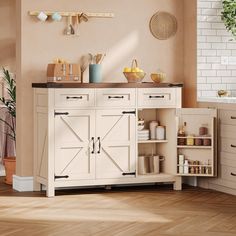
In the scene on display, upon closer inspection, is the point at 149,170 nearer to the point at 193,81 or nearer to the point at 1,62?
the point at 193,81

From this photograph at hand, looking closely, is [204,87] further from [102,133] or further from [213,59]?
[102,133]

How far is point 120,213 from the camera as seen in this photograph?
5996 millimetres

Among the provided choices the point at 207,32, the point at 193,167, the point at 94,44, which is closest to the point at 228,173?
the point at 193,167

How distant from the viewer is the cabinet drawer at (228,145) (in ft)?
22.9

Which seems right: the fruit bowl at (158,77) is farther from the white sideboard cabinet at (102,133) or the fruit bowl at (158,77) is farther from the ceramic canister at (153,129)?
the ceramic canister at (153,129)

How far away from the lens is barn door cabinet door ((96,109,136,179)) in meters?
7.02

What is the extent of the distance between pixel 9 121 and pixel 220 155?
285 cm

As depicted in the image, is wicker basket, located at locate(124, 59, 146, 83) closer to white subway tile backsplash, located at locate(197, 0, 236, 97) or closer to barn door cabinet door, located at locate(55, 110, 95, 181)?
barn door cabinet door, located at locate(55, 110, 95, 181)

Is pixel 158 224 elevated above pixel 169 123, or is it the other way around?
pixel 169 123

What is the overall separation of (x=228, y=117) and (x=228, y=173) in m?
0.56

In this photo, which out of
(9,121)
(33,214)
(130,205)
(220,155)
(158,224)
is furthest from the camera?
(9,121)

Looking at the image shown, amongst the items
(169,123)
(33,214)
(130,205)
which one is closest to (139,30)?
(169,123)

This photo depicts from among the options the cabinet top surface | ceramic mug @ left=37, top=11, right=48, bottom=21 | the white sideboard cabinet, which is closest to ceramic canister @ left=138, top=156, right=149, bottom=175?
the white sideboard cabinet

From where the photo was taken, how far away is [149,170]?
7.48 metres
